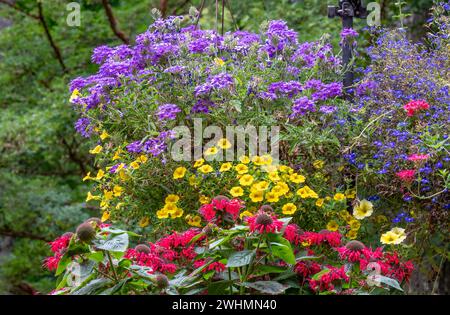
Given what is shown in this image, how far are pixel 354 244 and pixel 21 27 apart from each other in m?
5.40

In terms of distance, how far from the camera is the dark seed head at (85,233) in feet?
6.83

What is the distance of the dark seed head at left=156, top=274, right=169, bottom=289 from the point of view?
2.16m

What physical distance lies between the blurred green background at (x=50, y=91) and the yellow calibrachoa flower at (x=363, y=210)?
3201 millimetres

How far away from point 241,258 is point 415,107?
1.09 m

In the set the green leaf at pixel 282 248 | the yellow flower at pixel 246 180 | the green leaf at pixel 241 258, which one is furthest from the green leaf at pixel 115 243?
the yellow flower at pixel 246 180

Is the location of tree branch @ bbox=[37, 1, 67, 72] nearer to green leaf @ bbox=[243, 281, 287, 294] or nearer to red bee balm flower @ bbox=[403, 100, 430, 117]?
red bee balm flower @ bbox=[403, 100, 430, 117]

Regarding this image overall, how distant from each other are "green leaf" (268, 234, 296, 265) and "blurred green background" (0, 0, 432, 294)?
3.95 m

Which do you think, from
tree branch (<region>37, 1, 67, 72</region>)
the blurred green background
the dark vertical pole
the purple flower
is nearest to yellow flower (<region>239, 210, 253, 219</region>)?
the purple flower

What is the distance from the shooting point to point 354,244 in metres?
2.34

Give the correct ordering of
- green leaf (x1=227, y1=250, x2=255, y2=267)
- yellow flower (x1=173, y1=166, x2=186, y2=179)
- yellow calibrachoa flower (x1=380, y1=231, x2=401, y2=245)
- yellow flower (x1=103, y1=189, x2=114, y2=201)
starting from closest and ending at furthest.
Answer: green leaf (x1=227, y1=250, x2=255, y2=267)
yellow calibrachoa flower (x1=380, y1=231, x2=401, y2=245)
yellow flower (x1=173, y1=166, x2=186, y2=179)
yellow flower (x1=103, y1=189, x2=114, y2=201)

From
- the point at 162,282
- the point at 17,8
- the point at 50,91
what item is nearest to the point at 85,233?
the point at 162,282

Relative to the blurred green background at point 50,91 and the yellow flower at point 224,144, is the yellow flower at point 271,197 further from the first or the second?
the blurred green background at point 50,91

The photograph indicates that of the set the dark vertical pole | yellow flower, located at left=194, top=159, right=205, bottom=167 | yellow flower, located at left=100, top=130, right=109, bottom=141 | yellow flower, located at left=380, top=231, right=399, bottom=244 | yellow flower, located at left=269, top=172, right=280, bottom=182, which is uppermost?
the dark vertical pole

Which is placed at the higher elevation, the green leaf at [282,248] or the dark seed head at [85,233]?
the dark seed head at [85,233]
